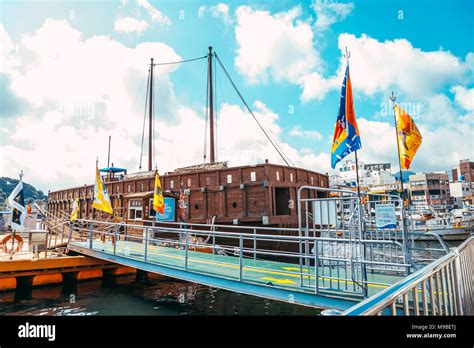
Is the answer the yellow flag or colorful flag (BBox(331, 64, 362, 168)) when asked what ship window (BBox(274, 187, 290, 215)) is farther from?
colorful flag (BBox(331, 64, 362, 168))

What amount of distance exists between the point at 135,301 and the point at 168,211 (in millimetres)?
8674

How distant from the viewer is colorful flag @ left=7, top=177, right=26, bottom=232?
1146 centimetres

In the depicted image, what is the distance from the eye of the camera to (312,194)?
68.1ft

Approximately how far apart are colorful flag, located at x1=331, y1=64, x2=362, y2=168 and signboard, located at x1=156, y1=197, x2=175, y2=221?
13.3 metres

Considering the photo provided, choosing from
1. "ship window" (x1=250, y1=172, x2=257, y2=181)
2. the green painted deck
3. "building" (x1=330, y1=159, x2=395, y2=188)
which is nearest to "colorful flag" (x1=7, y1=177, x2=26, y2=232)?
the green painted deck

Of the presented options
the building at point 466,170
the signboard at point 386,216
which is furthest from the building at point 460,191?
the signboard at point 386,216

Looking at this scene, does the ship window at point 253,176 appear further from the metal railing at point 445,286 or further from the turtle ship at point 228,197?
the metal railing at point 445,286

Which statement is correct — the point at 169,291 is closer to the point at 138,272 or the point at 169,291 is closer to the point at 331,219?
the point at 138,272

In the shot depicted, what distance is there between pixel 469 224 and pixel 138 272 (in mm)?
38127

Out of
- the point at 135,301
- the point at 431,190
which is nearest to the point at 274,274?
the point at 135,301

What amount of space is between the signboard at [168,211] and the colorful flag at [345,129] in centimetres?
1335

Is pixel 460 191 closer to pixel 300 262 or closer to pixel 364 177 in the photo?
pixel 364 177
